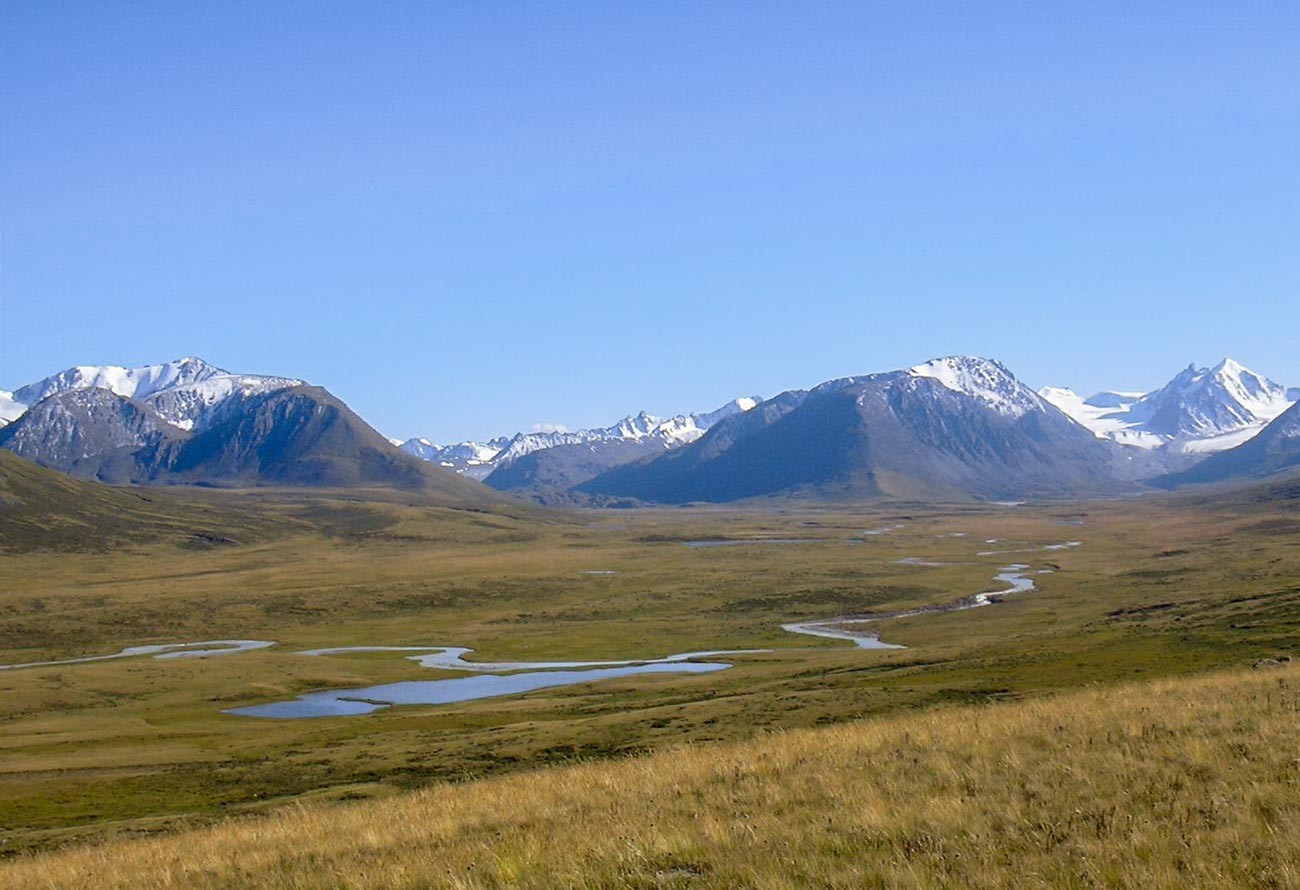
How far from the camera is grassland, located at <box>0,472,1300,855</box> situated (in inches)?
1945

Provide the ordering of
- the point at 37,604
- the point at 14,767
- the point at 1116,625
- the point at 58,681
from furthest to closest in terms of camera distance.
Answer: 1. the point at 37,604
2. the point at 58,681
3. the point at 1116,625
4. the point at 14,767

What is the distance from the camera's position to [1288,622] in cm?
7006

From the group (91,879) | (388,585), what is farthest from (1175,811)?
(388,585)

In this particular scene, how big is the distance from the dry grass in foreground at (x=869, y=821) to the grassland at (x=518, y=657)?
8926 mm

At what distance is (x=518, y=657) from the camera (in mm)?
108625

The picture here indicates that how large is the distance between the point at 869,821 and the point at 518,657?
96.9 meters

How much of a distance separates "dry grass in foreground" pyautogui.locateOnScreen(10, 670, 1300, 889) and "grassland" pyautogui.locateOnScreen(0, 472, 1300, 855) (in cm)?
893

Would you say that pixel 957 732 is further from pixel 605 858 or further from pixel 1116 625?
pixel 1116 625

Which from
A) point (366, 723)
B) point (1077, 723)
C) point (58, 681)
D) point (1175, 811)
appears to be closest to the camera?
point (1175, 811)

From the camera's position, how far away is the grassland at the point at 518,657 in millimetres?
49406

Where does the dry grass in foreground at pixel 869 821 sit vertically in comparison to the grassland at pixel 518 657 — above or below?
above

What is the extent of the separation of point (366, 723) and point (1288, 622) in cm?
5820

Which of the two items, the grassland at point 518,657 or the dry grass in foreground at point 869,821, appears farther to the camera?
the grassland at point 518,657

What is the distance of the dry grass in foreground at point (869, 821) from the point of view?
12.2m
